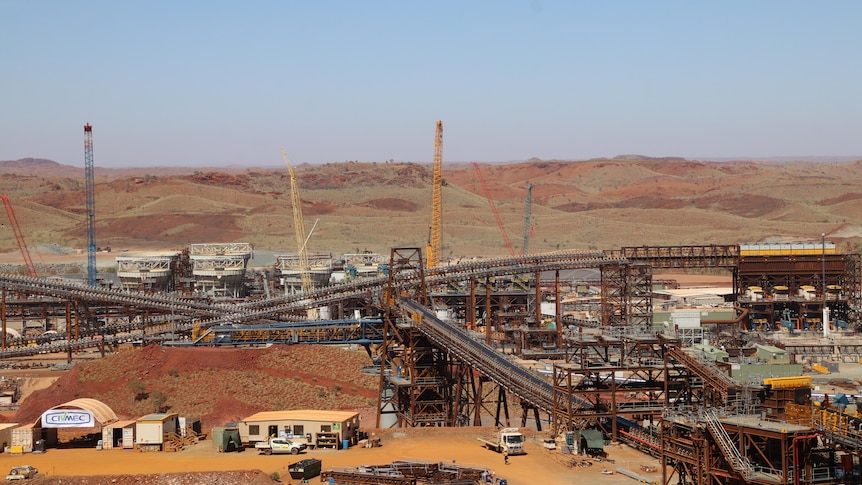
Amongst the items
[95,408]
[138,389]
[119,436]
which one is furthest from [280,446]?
[138,389]

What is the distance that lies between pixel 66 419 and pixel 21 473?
24.6ft

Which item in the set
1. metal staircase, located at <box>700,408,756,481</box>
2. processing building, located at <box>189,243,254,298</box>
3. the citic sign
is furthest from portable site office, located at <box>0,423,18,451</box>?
processing building, located at <box>189,243,254,298</box>

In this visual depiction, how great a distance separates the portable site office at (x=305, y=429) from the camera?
56.1m

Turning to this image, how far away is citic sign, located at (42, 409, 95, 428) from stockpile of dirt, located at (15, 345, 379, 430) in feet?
35.7

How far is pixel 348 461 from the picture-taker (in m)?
52.7

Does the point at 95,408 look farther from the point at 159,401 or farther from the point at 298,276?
the point at 298,276

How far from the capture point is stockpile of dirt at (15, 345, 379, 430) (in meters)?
72.4

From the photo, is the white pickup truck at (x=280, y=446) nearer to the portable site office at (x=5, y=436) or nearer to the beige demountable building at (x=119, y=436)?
the beige demountable building at (x=119, y=436)

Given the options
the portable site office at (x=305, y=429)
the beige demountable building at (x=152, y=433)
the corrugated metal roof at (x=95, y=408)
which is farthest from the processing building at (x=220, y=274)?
the portable site office at (x=305, y=429)

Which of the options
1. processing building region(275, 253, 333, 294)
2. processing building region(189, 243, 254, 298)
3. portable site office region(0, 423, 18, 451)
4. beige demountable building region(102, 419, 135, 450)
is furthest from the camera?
processing building region(189, 243, 254, 298)

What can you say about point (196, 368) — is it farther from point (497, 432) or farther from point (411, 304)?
point (497, 432)

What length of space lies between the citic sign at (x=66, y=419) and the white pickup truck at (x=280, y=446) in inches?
357

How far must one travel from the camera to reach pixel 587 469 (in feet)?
165

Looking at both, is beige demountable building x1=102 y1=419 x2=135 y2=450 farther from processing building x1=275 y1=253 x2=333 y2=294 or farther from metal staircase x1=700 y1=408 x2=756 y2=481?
processing building x1=275 y1=253 x2=333 y2=294
